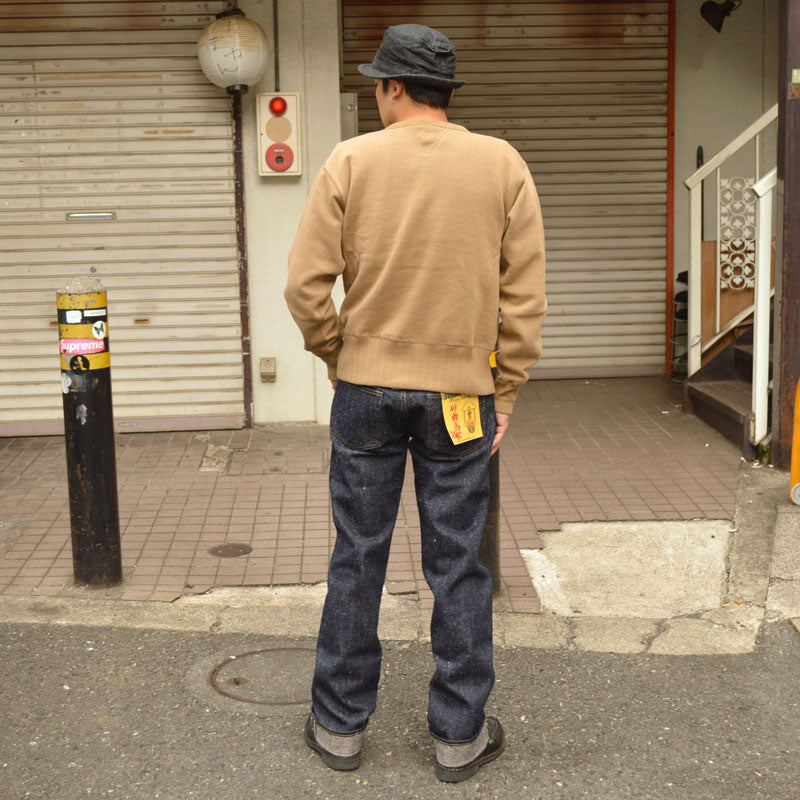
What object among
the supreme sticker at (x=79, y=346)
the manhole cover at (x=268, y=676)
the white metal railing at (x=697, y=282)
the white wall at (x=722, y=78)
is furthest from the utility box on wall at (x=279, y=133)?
the manhole cover at (x=268, y=676)

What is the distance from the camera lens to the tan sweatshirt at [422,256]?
324 cm

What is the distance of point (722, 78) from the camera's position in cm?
993

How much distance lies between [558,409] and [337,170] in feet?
19.0

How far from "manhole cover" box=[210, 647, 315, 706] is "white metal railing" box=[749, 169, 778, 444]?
3740 millimetres

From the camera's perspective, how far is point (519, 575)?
17.1 ft

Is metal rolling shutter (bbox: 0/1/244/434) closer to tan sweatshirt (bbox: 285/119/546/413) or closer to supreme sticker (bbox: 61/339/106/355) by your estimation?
supreme sticker (bbox: 61/339/106/355)

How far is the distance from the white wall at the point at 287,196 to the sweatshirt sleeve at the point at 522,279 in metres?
4.63

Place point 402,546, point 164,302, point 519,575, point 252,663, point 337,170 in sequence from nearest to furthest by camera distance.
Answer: point 337,170 → point 252,663 → point 519,575 → point 402,546 → point 164,302

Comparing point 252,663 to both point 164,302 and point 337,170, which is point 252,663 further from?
point 164,302

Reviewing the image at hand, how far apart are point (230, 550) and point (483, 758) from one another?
2.38 meters

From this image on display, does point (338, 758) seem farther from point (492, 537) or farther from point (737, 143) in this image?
point (737, 143)

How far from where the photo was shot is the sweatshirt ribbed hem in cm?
331

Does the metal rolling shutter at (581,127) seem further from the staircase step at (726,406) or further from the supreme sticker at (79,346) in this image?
the supreme sticker at (79,346)

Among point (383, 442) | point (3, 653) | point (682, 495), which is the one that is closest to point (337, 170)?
point (383, 442)
